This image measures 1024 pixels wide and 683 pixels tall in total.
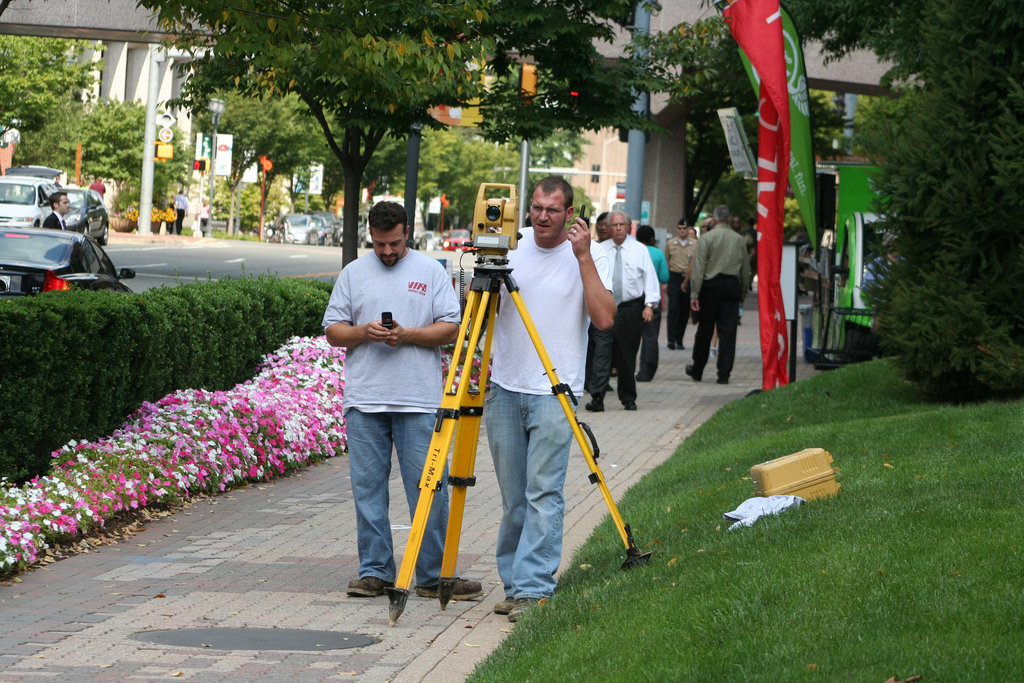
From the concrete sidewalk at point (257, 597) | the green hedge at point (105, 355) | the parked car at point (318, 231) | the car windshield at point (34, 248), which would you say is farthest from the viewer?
the parked car at point (318, 231)

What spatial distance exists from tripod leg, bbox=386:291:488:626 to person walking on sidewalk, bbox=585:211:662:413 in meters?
7.96

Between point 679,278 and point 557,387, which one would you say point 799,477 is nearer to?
point 557,387

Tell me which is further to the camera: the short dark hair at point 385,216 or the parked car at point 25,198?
the parked car at point 25,198

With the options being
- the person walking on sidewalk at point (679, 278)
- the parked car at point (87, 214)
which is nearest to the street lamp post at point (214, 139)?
the parked car at point (87, 214)

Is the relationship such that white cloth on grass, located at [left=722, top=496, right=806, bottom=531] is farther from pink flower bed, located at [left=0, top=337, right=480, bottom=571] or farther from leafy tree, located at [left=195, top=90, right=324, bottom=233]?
leafy tree, located at [left=195, top=90, right=324, bottom=233]

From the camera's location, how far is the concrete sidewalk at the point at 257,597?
5.61 m

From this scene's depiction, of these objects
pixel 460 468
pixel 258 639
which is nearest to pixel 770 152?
pixel 460 468

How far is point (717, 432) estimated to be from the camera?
481 inches

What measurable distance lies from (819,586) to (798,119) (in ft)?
29.6

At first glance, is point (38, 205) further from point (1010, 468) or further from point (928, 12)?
point (1010, 468)

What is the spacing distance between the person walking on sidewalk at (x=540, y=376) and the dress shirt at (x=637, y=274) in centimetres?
791

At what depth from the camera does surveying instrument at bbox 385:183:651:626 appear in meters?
6.07

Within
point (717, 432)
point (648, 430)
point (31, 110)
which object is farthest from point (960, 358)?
point (31, 110)

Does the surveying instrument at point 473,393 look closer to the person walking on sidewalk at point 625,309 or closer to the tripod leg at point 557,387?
the tripod leg at point 557,387
